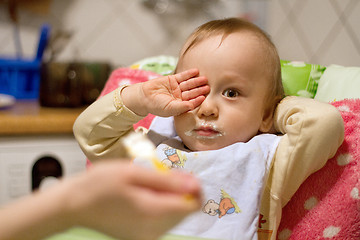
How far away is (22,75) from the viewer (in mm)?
1496

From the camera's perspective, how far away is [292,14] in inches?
50.8

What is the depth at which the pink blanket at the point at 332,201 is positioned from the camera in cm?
62

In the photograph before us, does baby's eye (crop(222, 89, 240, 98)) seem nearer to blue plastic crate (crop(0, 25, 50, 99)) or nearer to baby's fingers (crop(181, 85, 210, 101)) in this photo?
baby's fingers (crop(181, 85, 210, 101))

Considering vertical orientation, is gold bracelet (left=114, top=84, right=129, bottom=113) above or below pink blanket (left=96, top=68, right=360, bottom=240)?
above

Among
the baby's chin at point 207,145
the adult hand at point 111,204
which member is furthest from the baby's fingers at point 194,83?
the adult hand at point 111,204

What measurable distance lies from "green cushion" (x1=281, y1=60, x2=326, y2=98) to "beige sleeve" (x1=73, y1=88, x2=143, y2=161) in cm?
38

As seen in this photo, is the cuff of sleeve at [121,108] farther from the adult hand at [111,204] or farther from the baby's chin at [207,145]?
the adult hand at [111,204]

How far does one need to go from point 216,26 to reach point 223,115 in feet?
0.61

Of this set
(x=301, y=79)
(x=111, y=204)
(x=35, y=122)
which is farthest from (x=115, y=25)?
(x=111, y=204)

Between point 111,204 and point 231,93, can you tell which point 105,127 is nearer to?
point 231,93

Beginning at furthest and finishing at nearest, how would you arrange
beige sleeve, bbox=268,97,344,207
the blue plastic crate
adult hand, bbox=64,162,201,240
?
1. the blue plastic crate
2. beige sleeve, bbox=268,97,344,207
3. adult hand, bbox=64,162,201,240

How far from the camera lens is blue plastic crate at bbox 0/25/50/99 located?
57.3 inches

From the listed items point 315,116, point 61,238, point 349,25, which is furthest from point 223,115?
point 349,25

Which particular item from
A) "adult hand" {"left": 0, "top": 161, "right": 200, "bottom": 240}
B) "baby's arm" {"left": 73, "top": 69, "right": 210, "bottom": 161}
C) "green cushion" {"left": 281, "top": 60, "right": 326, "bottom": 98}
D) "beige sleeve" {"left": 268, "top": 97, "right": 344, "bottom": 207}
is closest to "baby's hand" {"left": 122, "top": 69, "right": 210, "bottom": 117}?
"baby's arm" {"left": 73, "top": 69, "right": 210, "bottom": 161}
